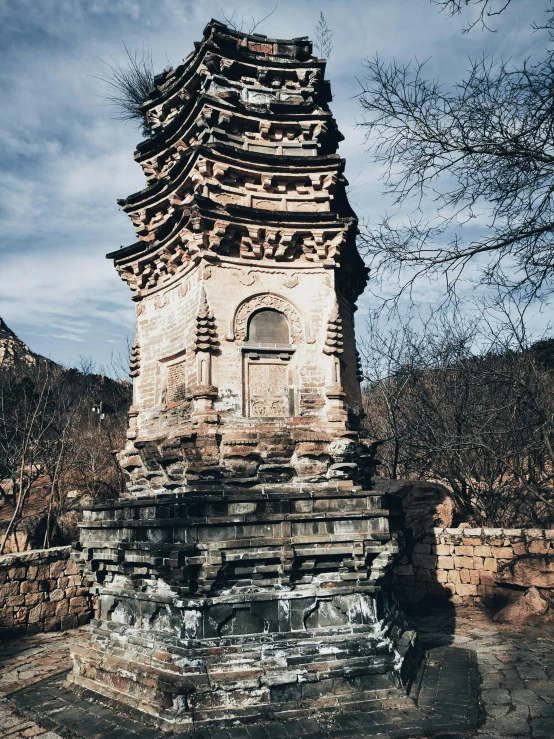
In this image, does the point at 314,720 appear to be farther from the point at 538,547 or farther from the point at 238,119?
the point at 238,119

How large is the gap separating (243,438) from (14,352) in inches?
980

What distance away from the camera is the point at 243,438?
8039mm

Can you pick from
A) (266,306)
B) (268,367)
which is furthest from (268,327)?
(268,367)

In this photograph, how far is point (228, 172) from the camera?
30.2 feet

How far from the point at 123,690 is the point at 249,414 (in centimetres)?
401

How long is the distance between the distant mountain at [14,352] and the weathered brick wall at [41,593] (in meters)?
17.9

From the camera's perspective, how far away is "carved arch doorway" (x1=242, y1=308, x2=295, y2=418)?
8.53 meters

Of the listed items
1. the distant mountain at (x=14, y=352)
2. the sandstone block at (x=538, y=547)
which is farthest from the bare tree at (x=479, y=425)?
the distant mountain at (x=14, y=352)

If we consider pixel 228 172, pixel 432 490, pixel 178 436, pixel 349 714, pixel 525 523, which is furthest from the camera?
pixel 525 523

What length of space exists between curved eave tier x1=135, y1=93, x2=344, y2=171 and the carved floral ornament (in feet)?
10.4

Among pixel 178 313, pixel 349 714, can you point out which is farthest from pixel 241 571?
pixel 178 313

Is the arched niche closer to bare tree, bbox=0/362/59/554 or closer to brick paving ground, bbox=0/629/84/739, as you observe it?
brick paving ground, bbox=0/629/84/739

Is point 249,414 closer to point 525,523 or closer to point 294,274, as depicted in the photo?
point 294,274

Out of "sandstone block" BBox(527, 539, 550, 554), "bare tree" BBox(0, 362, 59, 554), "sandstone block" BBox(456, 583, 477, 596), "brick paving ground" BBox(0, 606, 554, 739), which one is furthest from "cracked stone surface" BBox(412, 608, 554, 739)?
"bare tree" BBox(0, 362, 59, 554)
